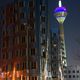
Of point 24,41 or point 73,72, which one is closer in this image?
point 24,41

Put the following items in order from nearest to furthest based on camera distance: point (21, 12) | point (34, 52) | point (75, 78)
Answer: point (34, 52), point (21, 12), point (75, 78)

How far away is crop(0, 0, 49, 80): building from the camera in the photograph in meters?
67.0

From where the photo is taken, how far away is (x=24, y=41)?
69.9 m

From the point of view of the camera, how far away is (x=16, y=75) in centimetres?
7075

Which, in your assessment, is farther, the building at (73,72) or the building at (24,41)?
the building at (73,72)

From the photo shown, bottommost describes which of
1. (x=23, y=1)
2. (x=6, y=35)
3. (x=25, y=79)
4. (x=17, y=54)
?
(x=25, y=79)

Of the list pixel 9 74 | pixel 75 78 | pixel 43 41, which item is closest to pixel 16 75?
pixel 9 74

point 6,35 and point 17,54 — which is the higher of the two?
point 6,35

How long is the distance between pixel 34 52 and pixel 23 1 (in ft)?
42.0

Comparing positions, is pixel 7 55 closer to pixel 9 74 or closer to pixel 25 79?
pixel 9 74

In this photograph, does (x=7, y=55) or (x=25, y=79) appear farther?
(x=7, y=55)

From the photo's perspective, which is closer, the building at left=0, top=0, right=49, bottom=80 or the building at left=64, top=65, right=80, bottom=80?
the building at left=0, top=0, right=49, bottom=80

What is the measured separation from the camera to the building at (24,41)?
67.0m

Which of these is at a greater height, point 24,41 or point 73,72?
point 24,41
